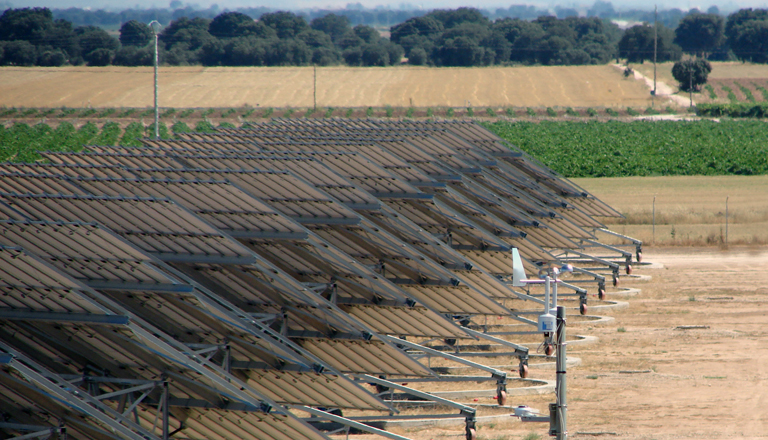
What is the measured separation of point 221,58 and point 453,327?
166m

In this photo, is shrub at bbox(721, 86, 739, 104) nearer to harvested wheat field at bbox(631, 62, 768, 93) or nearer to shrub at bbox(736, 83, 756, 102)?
shrub at bbox(736, 83, 756, 102)

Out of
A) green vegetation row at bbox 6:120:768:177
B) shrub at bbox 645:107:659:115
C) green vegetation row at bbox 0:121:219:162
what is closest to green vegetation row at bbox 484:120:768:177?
green vegetation row at bbox 6:120:768:177

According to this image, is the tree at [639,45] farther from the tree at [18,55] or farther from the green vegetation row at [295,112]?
the tree at [18,55]

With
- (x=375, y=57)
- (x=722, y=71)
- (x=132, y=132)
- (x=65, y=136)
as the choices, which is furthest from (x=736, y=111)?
(x=65, y=136)

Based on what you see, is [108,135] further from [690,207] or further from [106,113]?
[690,207]

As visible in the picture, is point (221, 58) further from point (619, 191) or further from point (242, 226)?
point (242, 226)

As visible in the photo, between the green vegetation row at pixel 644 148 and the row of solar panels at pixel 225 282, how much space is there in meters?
47.5

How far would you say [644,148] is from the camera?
88500 mm

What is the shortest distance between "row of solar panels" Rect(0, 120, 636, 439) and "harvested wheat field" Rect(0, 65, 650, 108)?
99.4 meters

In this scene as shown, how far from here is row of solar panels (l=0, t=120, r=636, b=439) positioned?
15844 millimetres

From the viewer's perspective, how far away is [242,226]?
76.6 feet

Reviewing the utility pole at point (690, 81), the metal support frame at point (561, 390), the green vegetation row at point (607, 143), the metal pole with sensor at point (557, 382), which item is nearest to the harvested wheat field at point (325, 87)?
the utility pole at point (690, 81)

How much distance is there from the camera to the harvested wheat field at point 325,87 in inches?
5192

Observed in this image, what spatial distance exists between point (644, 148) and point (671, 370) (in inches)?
2468
